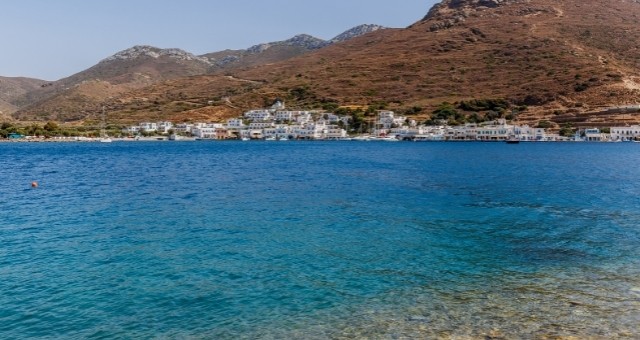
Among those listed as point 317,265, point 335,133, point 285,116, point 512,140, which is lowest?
point 317,265

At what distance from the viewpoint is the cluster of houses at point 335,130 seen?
125438mm

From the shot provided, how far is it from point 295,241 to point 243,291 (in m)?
6.00

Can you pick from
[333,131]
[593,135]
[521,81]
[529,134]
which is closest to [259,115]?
[333,131]

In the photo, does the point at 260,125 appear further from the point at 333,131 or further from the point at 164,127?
the point at 164,127

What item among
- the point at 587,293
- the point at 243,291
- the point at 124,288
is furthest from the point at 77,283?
the point at 587,293

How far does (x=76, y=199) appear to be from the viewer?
98.7 ft

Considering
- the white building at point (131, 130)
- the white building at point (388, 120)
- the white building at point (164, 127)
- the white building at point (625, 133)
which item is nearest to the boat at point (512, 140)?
the white building at point (625, 133)

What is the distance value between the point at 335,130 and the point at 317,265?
13590cm

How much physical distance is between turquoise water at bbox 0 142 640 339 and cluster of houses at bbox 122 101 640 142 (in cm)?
9969

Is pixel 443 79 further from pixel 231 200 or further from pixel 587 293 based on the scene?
pixel 587 293

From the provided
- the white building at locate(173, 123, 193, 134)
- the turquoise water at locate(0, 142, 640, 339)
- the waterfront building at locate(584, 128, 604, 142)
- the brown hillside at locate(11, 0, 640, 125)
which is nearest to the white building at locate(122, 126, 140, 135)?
the white building at locate(173, 123, 193, 134)

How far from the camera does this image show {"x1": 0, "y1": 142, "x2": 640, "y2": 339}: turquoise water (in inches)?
444

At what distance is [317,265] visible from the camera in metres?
16.0

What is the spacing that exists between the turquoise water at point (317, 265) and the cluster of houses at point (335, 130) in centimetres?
9969
